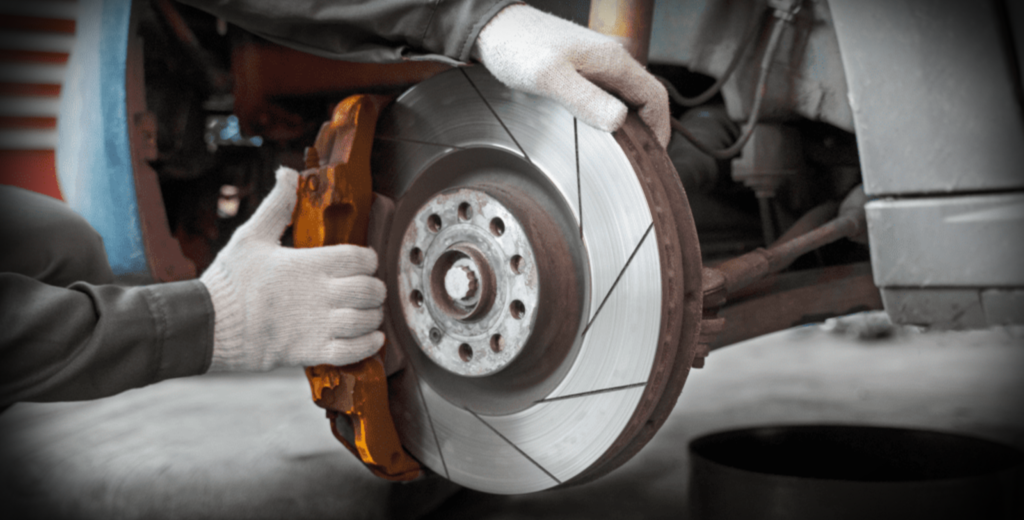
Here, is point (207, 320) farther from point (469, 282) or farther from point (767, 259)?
point (767, 259)

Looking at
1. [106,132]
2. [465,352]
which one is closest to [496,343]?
[465,352]

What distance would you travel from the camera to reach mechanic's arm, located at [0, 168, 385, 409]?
2.54ft

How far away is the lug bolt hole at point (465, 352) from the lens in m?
0.90

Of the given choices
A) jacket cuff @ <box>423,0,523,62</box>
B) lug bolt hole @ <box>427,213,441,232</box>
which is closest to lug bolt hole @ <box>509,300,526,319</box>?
lug bolt hole @ <box>427,213,441,232</box>

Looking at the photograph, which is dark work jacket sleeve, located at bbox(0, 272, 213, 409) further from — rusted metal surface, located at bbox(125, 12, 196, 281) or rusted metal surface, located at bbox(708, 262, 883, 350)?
rusted metal surface, located at bbox(708, 262, 883, 350)

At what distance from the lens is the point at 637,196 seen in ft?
2.52

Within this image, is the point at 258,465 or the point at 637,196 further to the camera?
the point at 258,465

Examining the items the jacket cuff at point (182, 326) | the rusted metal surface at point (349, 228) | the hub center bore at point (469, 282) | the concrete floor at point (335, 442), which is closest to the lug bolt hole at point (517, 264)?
the hub center bore at point (469, 282)

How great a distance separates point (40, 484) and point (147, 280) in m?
0.45

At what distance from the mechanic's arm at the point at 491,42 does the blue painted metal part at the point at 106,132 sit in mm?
471

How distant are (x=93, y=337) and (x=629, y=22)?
748 mm

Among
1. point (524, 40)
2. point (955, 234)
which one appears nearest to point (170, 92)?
point (524, 40)

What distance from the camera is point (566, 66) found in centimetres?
78

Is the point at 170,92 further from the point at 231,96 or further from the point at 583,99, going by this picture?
the point at 583,99
